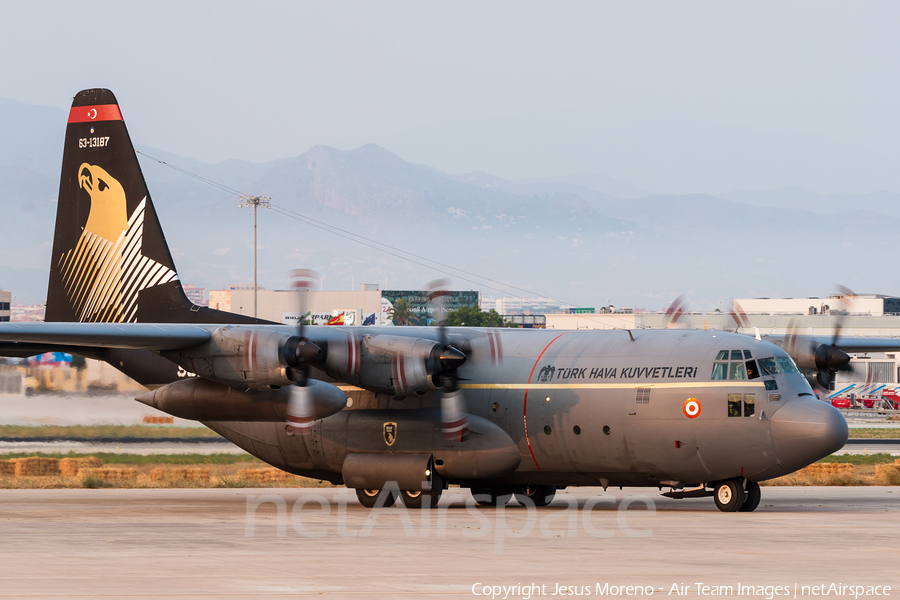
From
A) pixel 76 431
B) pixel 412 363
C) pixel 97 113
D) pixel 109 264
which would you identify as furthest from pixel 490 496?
pixel 97 113

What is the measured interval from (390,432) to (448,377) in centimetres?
215

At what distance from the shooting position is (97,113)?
27484 millimetres

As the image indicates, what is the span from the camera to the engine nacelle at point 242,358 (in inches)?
814

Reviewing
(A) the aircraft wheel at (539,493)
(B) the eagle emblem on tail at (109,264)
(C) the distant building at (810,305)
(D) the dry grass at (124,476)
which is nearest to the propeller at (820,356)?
(A) the aircraft wheel at (539,493)

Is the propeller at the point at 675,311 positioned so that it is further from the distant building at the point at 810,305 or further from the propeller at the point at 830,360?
the distant building at the point at 810,305

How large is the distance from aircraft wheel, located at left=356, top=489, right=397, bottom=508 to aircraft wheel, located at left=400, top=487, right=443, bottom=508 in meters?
0.37

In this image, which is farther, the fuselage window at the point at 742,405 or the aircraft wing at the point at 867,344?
the aircraft wing at the point at 867,344

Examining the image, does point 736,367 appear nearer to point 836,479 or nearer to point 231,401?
point 231,401

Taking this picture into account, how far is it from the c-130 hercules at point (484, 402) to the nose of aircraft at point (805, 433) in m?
0.02

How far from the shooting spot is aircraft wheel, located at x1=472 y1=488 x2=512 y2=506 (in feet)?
81.2

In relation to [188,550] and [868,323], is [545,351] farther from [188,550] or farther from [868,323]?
[868,323]

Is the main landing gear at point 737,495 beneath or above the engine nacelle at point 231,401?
beneath

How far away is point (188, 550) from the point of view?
15.3 meters

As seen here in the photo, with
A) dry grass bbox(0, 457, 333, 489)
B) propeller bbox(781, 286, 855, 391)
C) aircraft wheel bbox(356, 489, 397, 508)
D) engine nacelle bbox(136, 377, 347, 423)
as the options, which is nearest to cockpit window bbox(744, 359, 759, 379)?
propeller bbox(781, 286, 855, 391)
